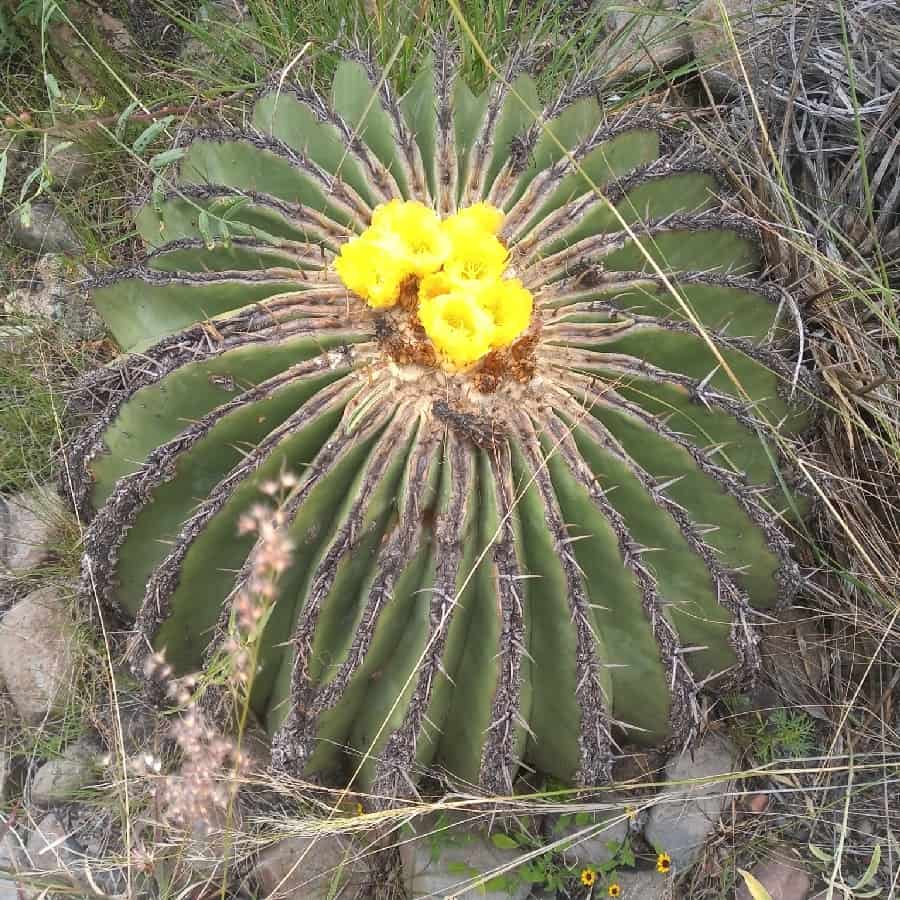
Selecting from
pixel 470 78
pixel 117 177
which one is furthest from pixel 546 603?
pixel 117 177

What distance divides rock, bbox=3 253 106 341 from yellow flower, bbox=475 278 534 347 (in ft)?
5.96

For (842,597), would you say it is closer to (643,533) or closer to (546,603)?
(643,533)

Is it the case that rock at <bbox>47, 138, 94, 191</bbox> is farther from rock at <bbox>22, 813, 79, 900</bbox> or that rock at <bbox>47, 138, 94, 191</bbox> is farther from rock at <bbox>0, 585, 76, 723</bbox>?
rock at <bbox>22, 813, 79, 900</bbox>

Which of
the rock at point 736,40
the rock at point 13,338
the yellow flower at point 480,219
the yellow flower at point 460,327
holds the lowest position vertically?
the yellow flower at point 460,327

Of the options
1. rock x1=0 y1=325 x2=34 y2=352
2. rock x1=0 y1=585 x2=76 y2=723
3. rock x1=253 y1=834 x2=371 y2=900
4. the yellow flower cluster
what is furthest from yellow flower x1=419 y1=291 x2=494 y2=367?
rock x1=0 y1=325 x2=34 y2=352

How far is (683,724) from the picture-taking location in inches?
80.0

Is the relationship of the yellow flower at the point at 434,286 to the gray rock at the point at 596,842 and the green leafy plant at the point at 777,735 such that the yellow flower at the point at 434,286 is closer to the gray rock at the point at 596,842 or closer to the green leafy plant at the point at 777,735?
the gray rock at the point at 596,842

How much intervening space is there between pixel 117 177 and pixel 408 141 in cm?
156

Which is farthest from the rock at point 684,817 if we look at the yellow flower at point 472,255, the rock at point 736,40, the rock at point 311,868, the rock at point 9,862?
the rock at point 736,40

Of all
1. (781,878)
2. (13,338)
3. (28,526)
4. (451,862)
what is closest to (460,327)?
(451,862)

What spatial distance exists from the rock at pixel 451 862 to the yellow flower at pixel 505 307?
122cm

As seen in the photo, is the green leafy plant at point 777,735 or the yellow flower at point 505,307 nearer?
the yellow flower at point 505,307

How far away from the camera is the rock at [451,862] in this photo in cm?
228

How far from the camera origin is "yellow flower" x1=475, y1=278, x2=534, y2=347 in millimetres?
1825
